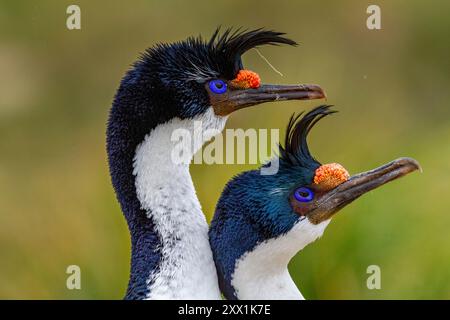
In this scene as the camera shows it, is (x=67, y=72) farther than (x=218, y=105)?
Yes

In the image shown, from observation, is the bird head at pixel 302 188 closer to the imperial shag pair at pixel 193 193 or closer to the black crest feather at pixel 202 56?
the imperial shag pair at pixel 193 193

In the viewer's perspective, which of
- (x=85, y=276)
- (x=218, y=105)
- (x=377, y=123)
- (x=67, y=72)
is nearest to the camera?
(x=218, y=105)

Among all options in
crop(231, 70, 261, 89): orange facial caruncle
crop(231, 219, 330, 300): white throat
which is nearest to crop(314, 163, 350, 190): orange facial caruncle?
crop(231, 219, 330, 300): white throat

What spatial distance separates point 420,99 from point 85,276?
10.2 feet

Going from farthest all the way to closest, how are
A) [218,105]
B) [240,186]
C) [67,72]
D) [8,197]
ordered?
[67,72]
[8,197]
[218,105]
[240,186]

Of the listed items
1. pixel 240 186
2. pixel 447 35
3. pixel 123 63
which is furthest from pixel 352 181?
pixel 447 35

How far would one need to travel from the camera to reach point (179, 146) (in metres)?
3.48

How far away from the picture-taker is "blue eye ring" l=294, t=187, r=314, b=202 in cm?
336

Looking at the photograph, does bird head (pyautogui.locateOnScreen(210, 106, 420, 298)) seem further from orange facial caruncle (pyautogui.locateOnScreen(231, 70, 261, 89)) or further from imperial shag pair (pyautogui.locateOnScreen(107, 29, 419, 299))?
orange facial caruncle (pyautogui.locateOnScreen(231, 70, 261, 89))

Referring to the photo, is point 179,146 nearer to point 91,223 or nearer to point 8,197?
point 91,223

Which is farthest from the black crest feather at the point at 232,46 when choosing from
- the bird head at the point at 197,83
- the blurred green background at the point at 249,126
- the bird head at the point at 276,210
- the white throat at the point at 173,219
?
the blurred green background at the point at 249,126

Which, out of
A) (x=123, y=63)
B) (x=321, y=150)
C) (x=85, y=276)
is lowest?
(x=85, y=276)

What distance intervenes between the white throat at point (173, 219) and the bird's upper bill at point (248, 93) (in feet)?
0.48
